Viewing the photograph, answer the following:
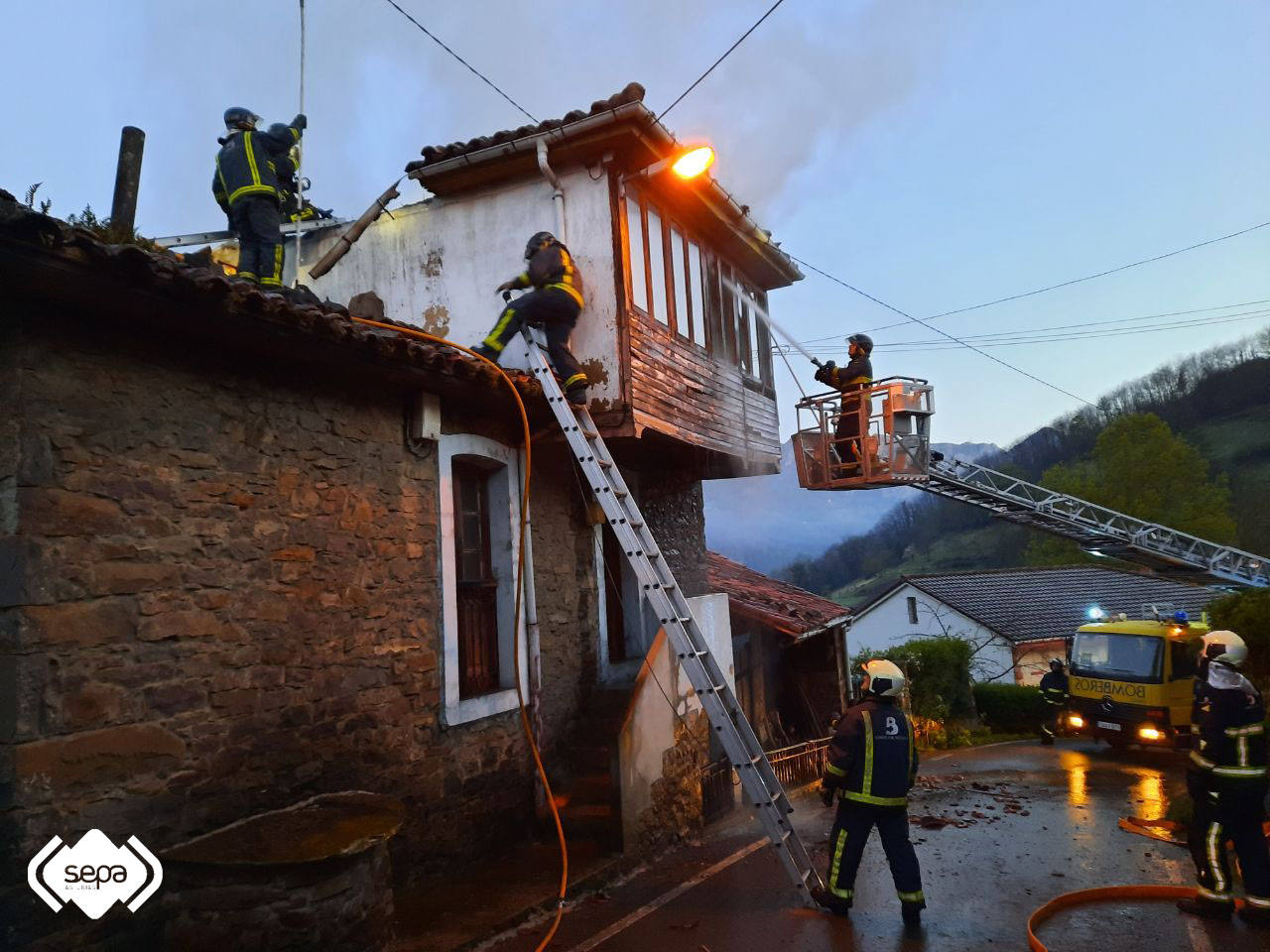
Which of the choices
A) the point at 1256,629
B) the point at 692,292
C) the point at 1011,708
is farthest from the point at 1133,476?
the point at 692,292

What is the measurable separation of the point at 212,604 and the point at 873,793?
445cm

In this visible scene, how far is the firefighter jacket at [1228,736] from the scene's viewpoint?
17.3 feet

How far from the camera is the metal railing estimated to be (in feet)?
29.2

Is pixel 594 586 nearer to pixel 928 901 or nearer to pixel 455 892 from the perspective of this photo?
pixel 455 892

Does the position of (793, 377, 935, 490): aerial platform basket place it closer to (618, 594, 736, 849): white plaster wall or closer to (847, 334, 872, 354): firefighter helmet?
(847, 334, 872, 354): firefighter helmet

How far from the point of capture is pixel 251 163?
22.9 feet

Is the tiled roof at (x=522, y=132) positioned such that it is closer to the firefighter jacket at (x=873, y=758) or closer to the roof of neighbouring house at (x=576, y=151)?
the roof of neighbouring house at (x=576, y=151)

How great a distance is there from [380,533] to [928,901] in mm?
5019

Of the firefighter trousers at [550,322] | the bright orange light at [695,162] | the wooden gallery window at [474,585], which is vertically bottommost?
the wooden gallery window at [474,585]

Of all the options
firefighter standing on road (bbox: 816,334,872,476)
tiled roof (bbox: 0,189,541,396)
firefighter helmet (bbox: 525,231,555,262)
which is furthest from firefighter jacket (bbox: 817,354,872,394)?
tiled roof (bbox: 0,189,541,396)

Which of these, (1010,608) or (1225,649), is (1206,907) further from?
(1010,608)

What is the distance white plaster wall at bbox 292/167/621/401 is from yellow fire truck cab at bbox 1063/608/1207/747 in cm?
1020

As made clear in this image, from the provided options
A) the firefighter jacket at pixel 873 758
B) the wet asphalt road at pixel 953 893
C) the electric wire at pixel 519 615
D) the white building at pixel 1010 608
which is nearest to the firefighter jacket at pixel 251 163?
the electric wire at pixel 519 615

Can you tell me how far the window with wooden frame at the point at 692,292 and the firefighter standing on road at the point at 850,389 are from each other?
969mm
